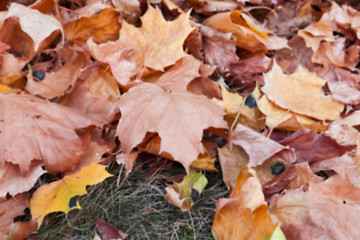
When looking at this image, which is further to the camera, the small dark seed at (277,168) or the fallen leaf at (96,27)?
the fallen leaf at (96,27)

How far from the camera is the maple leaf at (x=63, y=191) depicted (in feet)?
3.13

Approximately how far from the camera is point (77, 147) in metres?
1.00

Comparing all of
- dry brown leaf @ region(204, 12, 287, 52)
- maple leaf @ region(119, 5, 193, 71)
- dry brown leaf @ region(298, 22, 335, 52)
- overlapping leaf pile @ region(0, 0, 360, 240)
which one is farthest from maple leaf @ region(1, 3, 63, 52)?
dry brown leaf @ region(298, 22, 335, 52)

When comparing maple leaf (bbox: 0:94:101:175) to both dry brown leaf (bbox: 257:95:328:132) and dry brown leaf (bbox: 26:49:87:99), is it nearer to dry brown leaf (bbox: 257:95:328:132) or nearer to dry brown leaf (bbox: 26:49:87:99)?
dry brown leaf (bbox: 26:49:87:99)

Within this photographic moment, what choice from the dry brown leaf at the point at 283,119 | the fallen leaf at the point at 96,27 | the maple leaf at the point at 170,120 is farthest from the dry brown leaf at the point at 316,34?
the fallen leaf at the point at 96,27

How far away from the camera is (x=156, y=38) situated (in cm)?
127

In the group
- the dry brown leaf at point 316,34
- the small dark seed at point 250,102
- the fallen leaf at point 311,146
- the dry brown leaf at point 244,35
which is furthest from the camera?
the dry brown leaf at point 316,34

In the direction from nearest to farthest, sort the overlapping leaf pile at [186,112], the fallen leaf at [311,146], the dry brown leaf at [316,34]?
the overlapping leaf pile at [186,112]
the fallen leaf at [311,146]
the dry brown leaf at [316,34]

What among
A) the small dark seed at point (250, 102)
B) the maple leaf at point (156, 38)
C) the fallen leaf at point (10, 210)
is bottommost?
the fallen leaf at point (10, 210)

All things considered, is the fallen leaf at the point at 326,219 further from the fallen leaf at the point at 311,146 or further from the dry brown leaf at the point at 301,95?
the dry brown leaf at the point at 301,95

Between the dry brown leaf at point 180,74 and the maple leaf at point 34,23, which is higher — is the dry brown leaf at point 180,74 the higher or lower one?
the lower one

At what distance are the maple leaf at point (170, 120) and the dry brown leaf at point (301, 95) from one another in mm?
267

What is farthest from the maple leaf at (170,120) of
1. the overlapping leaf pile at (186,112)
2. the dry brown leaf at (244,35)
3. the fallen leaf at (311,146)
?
the dry brown leaf at (244,35)

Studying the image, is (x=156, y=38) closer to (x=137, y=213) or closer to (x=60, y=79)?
(x=60, y=79)
